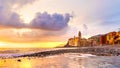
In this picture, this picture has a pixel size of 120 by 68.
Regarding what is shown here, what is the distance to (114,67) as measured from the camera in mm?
44469

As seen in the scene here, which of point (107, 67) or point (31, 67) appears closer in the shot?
point (107, 67)

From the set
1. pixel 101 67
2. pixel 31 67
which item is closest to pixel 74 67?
pixel 101 67

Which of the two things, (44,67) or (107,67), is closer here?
(107,67)

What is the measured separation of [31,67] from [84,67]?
9767mm

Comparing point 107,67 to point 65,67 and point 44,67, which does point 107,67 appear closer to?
point 65,67

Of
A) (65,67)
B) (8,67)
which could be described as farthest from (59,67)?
(8,67)

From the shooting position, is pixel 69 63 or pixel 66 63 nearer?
pixel 69 63

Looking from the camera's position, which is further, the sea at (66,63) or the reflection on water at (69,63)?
the sea at (66,63)

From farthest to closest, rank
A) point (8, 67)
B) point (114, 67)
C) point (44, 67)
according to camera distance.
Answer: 1. point (8, 67)
2. point (44, 67)
3. point (114, 67)

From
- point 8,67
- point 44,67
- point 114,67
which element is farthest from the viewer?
point 8,67

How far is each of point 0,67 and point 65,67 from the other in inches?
551

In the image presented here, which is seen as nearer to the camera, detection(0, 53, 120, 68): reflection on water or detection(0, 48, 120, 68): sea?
detection(0, 53, 120, 68): reflection on water

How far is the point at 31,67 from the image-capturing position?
1916 inches

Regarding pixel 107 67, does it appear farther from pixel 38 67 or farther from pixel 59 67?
pixel 38 67
